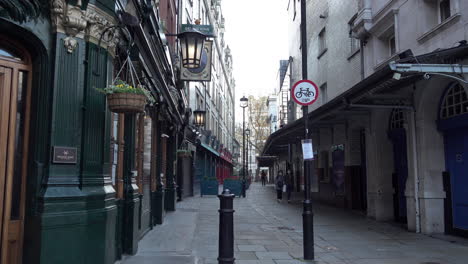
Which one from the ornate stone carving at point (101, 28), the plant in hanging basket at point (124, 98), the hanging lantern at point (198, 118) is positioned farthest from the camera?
the hanging lantern at point (198, 118)

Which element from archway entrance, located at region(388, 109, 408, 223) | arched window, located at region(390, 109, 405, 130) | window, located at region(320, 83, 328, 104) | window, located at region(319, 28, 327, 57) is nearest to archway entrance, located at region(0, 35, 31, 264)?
archway entrance, located at region(388, 109, 408, 223)

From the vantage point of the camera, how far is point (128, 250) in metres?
7.18

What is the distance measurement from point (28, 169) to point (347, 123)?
13.4 m

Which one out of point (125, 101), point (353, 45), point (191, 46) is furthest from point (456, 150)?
point (125, 101)

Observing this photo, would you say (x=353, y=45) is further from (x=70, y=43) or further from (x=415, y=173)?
(x=70, y=43)

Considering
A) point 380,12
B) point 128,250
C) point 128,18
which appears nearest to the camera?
point 128,18

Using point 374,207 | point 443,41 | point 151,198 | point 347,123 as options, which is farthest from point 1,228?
point 347,123

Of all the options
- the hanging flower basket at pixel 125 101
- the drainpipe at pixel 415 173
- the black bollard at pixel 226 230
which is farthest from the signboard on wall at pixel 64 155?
the drainpipe at pixel 415 173

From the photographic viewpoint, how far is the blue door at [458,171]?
9578 mm

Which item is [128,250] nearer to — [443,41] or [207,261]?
[207,261]

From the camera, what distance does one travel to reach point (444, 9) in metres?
10.1

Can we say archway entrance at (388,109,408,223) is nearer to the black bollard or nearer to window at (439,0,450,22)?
window at (439,0,450,22)

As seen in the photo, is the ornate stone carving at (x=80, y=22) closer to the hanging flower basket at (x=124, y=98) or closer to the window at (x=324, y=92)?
the hanging flower basket at (x=124, y=98)

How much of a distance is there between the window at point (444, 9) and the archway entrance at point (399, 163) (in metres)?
3.26
